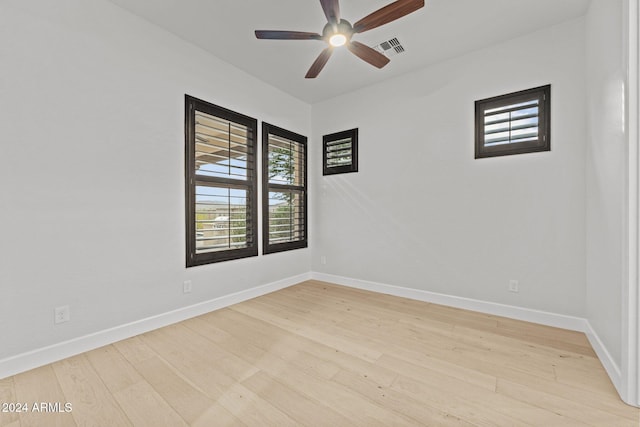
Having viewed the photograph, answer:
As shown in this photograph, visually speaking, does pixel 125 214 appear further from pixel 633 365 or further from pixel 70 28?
pixel 633 365

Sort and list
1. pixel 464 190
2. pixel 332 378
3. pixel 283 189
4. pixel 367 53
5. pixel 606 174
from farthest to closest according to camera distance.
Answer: pixel 283 189, pixel 464 190, pixel 367 53, pixel 606 174, pixel 332 378

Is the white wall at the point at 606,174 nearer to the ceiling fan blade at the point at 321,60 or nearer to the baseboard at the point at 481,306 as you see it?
the baseboard at the point at 481,306

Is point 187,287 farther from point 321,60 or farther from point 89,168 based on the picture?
point 321,60

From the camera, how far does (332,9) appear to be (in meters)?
1.91

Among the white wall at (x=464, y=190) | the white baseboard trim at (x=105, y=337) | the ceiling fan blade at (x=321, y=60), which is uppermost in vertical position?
the ceiling fan blade at (x=321, y=60)

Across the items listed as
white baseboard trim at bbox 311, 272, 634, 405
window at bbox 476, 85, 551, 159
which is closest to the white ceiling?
window at bbox 476, 85, 551, 159

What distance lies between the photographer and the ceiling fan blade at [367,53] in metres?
2.36

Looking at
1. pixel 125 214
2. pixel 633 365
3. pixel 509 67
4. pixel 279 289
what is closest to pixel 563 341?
pixel 633 365

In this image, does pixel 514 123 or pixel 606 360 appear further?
pixel 514 123

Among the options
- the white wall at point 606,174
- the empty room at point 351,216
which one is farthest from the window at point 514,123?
the white wall at point 606,174

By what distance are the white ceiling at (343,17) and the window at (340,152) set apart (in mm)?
988

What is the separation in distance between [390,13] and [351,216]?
8.67ft

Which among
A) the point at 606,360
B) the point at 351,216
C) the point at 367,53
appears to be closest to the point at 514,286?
the point at 606,360

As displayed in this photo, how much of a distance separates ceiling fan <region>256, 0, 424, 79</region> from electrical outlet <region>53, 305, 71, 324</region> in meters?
2.61
